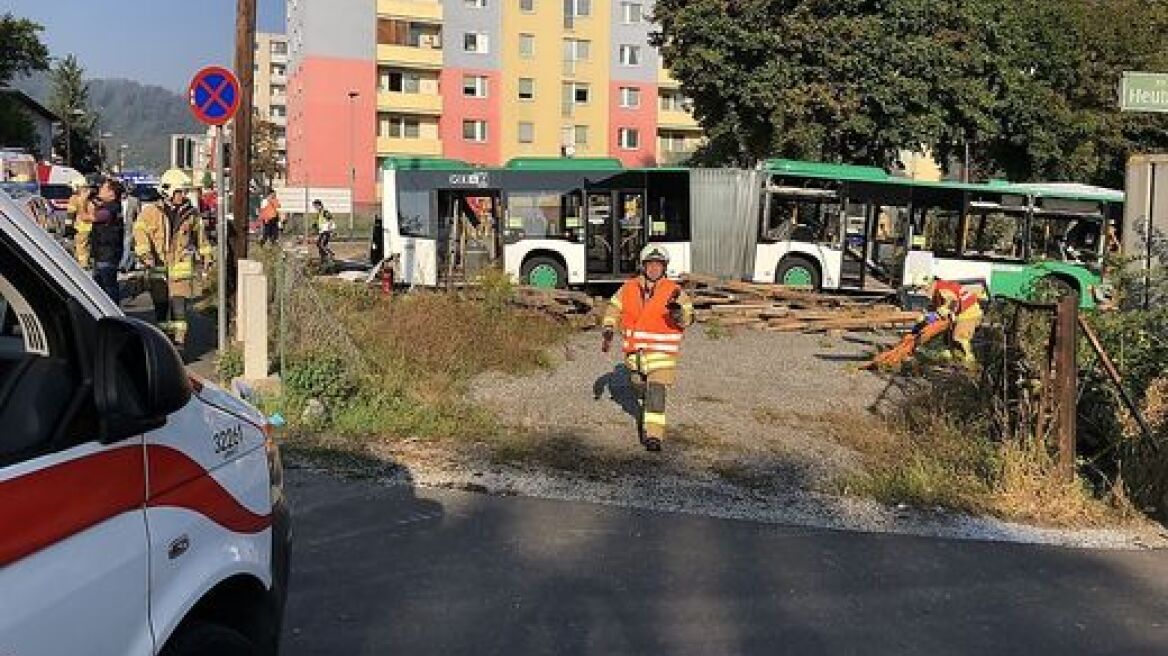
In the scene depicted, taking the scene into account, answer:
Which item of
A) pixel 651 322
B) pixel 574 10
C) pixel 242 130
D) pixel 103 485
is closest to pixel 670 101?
pixel 574 10

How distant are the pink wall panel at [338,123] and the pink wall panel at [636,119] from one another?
49.7 feet

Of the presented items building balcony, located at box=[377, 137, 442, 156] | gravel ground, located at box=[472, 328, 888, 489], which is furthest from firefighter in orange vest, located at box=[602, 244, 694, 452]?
building balcony, located at box=[377, 137, 442, 156]

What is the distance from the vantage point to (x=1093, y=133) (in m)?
33.9

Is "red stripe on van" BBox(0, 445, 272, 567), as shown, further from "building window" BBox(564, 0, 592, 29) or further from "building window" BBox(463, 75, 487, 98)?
"building window" BBox(564, 0, 592, 29)

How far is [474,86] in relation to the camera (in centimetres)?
6950

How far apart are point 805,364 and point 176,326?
24.2 feet

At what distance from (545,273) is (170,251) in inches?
416

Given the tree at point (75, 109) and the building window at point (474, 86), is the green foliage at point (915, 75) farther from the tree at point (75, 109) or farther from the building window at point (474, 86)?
the tree at point (75, 109)

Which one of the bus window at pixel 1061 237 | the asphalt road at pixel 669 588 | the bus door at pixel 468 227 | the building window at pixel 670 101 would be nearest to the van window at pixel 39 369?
the asphalt road at pixel 669 588

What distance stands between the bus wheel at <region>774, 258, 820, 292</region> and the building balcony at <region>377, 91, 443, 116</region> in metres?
49.5

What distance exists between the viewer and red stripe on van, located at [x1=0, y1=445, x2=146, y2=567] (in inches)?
75.7

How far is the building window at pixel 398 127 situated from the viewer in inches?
2687


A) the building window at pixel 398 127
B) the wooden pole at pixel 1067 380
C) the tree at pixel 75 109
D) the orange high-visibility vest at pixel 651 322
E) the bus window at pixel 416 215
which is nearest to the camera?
the wooden pole at pixel 1067 380

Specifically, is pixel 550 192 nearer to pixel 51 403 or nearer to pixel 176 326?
pixel 176 326
